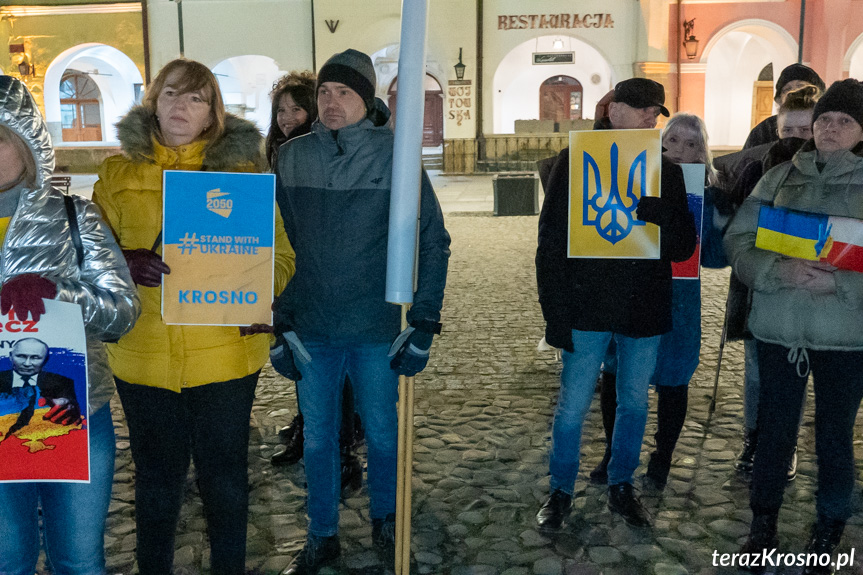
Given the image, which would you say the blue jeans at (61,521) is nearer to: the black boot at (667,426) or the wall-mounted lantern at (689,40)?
the black boot at (667,426)

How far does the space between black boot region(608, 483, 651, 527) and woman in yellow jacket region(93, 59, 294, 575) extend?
1.81 meters

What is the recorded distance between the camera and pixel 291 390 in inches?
226

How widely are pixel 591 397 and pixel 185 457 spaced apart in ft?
6.01

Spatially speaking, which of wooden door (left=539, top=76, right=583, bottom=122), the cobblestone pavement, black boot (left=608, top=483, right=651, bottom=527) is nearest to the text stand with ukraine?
the cobblestone pavement

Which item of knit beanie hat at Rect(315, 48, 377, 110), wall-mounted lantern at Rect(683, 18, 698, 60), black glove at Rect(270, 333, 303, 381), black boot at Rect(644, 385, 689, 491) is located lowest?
black boot at Rect(644, 385, 689, 491)

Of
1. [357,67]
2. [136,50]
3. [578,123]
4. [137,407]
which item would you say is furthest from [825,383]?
[136,50]

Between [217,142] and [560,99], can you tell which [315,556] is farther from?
[560,99]

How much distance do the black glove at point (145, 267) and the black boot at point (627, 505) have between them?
2307 millimetres

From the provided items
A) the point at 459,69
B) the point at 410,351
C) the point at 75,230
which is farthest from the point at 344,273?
the point at 459,69

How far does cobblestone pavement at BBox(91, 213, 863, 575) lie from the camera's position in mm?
3350

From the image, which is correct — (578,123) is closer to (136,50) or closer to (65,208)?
(136,50)

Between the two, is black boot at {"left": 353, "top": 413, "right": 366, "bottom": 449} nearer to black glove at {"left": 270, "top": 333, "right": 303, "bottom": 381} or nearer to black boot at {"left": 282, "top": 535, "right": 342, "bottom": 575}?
black boot at {"left": 282, "top": 535, "right": 342, "bottom": 575}

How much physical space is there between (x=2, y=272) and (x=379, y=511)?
1787 mm

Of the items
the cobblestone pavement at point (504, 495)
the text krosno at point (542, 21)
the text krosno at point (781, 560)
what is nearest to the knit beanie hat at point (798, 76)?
the cobblestone pavement at point (504, 495)
